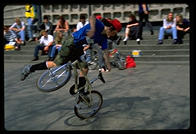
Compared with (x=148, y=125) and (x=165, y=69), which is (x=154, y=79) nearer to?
(x=165, y=69)

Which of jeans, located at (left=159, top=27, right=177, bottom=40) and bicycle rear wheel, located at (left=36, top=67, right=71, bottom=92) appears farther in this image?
jeans, located at (left=159, top=27, right=177, bottom=40)

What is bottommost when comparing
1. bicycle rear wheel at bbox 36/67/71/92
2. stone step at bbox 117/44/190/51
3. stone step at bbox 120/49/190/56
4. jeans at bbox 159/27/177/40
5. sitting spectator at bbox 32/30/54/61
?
bicycle rear wheel at bbox 36/67/71/92

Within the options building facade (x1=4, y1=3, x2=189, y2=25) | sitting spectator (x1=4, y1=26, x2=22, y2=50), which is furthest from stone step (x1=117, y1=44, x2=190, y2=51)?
sitting spectator (x1=4, y1=26, x2=22, y2=50)

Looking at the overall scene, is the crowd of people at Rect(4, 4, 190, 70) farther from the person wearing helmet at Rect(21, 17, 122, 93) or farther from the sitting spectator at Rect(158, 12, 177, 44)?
the person wearing helmet at Rect(21, 17, 122, 93)

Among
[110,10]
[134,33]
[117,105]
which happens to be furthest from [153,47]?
[117,105]

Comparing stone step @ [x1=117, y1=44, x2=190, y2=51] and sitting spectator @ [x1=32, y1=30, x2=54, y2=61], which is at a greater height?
sitting spectator @ [x1=32, y1=30, x2=54, y2=61]

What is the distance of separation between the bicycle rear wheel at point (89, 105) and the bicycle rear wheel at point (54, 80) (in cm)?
51

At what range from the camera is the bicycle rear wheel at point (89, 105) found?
14.7 ft

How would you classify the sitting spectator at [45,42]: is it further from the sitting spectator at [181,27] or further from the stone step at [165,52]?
the sitting spectator at [181,27]

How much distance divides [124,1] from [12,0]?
195cm

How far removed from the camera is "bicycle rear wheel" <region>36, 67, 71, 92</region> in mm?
4512

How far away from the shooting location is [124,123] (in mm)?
4191
